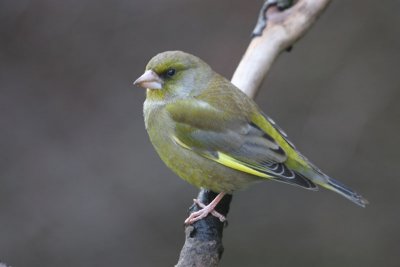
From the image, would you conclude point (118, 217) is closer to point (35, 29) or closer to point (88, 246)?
point (88, 246)

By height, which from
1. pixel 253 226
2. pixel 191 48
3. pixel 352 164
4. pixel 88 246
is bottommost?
pixel 88 246

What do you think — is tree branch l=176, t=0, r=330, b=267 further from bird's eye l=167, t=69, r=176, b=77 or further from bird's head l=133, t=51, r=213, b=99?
bird's eye l=167, t=69, r=176, b=77

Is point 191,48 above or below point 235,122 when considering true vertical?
above

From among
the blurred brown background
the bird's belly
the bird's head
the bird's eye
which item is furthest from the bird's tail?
the blurred brown background

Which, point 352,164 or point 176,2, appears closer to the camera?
point 352,164

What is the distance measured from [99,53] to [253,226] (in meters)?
2.82

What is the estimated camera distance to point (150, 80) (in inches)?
201

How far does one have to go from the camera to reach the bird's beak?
16.6 feet

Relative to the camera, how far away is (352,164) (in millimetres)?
8461

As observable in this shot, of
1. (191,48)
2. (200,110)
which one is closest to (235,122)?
(200,110)

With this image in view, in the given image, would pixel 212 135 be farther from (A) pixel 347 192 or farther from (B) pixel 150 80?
(A) pixel 347 192

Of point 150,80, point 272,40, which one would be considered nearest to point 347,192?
point 272,40

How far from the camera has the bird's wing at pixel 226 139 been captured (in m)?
5.04

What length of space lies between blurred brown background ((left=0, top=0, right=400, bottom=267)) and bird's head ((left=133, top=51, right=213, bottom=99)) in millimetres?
3186
